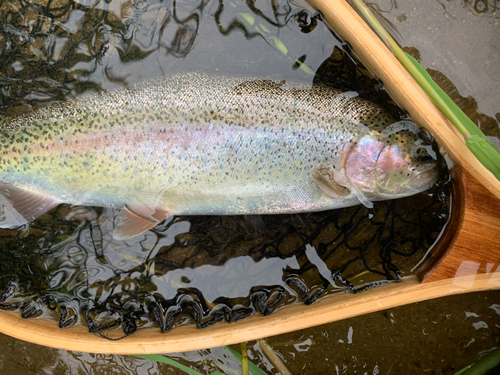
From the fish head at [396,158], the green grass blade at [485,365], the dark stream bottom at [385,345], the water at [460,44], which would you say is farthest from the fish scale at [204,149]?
the green grass blade at [485,365]

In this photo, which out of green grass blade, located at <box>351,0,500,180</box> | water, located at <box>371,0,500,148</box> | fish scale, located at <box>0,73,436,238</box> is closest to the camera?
green grass blade, located at <box>351,0,500,180</box>

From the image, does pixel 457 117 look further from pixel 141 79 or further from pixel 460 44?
pixel 141 79

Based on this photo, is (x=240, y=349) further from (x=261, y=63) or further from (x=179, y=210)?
(x=261, y=63)

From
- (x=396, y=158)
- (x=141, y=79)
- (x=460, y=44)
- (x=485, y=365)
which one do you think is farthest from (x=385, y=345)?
(x=141, y=79)

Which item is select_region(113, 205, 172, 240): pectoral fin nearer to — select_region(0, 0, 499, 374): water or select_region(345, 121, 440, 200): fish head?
select_region(0, 0, 499, 374): water

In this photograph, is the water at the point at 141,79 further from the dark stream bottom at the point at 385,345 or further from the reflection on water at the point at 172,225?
the dark stream bottom at the point at 385,345

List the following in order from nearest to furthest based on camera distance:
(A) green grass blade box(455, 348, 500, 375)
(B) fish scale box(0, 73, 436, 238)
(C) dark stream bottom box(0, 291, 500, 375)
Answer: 1. (B) fish scale box(0, 73, 436, 238)
2. (A) green grass blade box(455, 348, 500, 375)
3. (C) dark stream bottom box(0, 291, 500, 375)

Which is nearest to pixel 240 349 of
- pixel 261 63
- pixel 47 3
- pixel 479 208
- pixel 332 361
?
pixel 332 361

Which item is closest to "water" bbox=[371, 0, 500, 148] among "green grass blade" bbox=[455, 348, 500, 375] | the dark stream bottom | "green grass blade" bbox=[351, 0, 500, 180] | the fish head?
the fish head
